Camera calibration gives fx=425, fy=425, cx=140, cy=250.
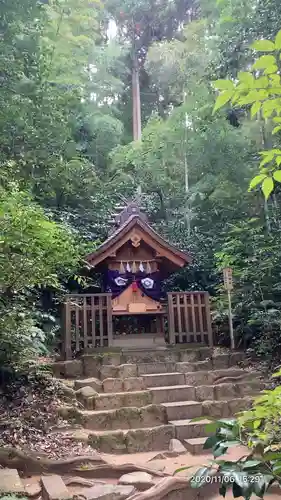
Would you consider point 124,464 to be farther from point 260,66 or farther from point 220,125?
point 220,125

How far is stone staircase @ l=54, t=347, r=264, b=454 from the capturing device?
5.12 metres

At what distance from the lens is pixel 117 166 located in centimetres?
1463

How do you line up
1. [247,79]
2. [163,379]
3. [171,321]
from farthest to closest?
[171,321] < [163,379] < [247,79]

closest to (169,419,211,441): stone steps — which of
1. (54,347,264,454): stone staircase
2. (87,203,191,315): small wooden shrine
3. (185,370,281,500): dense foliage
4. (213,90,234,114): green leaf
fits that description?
(54,347,264,454): stone staircase

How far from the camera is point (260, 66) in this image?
1.53 metres

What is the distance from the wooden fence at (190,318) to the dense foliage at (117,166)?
0.62 metres

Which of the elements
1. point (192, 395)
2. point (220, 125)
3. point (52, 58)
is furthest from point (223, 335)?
point (52, 58)

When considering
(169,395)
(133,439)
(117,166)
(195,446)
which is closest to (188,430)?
(195,446)

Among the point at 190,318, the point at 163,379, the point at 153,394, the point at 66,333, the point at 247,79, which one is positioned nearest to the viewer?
the point at 247,79

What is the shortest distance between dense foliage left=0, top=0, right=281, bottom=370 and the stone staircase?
3.25ft

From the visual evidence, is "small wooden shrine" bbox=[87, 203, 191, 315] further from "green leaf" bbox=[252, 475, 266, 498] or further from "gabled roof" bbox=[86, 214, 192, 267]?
"green leaf" bbox=[252, 475, 266, 498]

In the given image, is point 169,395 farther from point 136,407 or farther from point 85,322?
point 85,322

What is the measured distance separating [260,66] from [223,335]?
820cm

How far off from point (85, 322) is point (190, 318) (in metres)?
2.22
